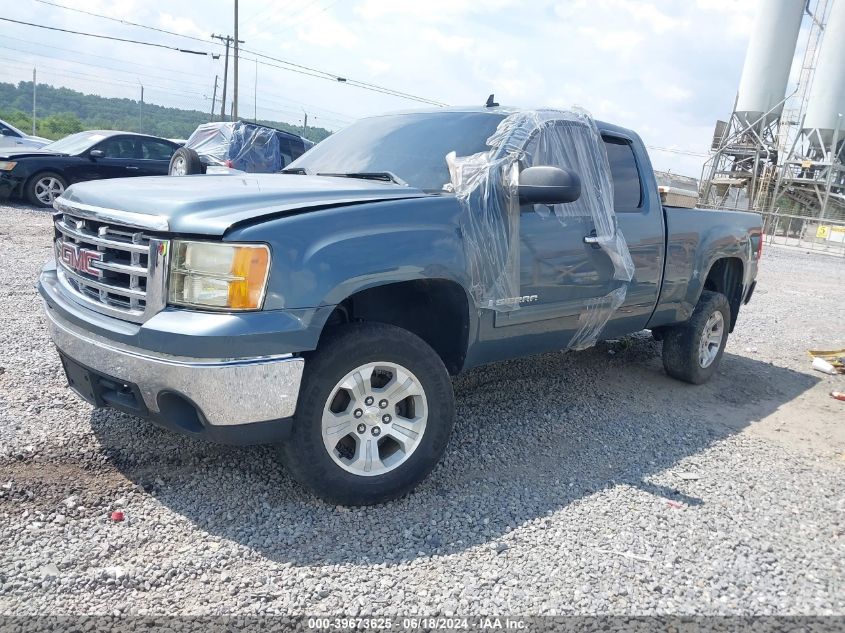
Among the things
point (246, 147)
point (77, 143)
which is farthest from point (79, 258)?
point (246, 147)

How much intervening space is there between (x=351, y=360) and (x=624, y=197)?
8.56 ft

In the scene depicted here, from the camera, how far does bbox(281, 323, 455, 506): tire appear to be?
2.99 m

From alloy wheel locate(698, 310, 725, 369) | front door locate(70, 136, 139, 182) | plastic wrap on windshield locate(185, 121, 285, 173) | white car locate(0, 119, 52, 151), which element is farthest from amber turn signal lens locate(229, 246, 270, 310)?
white car locate(0, 119, 52, 151)

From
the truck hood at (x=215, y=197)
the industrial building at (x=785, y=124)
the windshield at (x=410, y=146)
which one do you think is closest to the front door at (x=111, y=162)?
the windshield at (x=410, y=146)

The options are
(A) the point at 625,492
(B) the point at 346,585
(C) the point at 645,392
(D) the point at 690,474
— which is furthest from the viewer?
(C) the point at 645,392

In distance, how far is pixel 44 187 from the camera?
1255 centimetres

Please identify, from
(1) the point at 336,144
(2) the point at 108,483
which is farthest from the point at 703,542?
(1) the point at 336,144

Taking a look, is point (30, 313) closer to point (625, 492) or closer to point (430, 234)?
point (430, 234)

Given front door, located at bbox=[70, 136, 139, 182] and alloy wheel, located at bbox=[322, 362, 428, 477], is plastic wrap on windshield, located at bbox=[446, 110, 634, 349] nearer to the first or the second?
alloy wheel, located at bbox=[322, 362, 428, 477]

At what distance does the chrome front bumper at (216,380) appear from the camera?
2723mm

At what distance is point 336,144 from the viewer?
15.3 feet

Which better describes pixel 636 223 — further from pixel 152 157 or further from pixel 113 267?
pixel 152 157

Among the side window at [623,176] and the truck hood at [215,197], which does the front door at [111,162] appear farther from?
the side window at [623,176]

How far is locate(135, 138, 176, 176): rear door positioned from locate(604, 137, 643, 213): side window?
10637 millimetres
